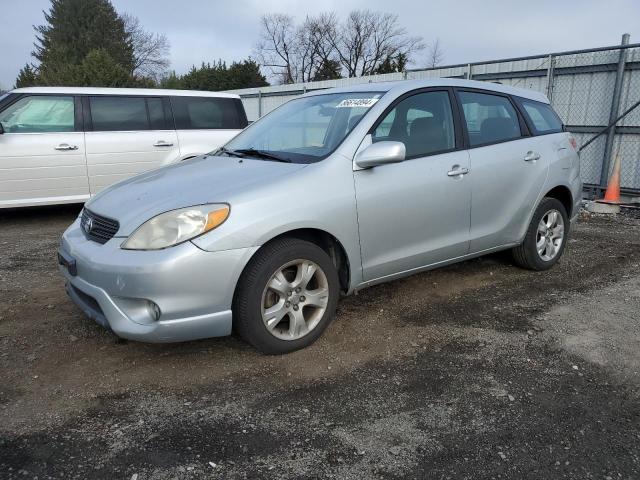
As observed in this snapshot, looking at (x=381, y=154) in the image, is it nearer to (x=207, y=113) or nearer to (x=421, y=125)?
(x=421, y=125)

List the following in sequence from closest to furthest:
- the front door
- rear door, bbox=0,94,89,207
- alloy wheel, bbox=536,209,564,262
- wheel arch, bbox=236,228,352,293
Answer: wheel arch, bbox=236,228,352,293 < the front door < alloy wheel, bbox=536,209,564,262 < rear door, bbox=0,94,89,207

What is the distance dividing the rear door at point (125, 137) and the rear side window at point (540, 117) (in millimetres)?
4860

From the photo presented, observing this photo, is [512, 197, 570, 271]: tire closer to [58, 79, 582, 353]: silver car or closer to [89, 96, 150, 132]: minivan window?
[58, 79, 582, 353]: silver car

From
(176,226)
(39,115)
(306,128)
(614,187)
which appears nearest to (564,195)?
(306,128)

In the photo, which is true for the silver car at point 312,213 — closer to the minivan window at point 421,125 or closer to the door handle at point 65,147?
the minivan window at point 421,125

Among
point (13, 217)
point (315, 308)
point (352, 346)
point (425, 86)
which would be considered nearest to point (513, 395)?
point (352, 346)

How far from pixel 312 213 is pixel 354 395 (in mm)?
1080

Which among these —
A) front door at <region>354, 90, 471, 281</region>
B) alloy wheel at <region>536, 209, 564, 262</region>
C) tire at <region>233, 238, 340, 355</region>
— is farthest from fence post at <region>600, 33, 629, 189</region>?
tire at <region>233, 238, 340, 355</region>

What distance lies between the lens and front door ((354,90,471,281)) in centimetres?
354

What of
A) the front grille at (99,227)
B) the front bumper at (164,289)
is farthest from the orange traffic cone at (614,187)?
the front grille at (99,227)

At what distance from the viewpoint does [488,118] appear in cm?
445

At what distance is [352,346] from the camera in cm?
346

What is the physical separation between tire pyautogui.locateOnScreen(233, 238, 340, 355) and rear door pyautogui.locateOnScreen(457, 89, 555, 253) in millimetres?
1492

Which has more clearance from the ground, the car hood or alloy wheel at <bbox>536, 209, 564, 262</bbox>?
the car hood
